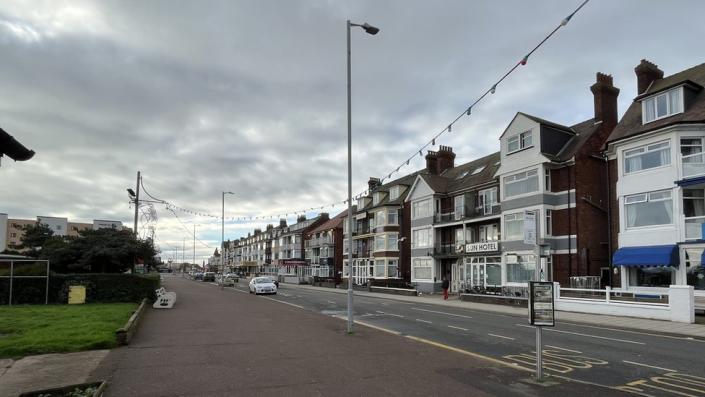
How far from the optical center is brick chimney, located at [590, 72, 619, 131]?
30828 millimetres

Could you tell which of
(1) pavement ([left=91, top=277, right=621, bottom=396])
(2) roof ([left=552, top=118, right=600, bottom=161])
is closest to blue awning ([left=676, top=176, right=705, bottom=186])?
(2) roof ([left=552, top=118, right=600, bottom=161])

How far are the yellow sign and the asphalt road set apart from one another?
511 inches

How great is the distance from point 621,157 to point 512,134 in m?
7.61

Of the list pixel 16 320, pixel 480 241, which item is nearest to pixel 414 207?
pixel 480 241

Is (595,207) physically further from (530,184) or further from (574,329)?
(574,329)

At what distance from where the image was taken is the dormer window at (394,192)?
50688 millimetres

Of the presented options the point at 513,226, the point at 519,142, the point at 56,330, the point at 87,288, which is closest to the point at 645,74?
the point at 519,142

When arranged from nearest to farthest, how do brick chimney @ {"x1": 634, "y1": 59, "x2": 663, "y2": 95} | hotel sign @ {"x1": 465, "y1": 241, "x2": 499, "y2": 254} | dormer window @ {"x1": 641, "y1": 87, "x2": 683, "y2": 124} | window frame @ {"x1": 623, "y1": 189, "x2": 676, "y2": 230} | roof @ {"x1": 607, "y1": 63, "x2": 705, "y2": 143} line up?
roof @ {"x1": 607, "y1": 63, "x2": 705, "y2": 143} < window frame @ {"x1": 623, "y1": 189, "x2": 676, "y2": 230} < dormer window @ {"x1": 641, "y1": 87, "x2": 683, "y2": 124} < brick chimney @ {"x1": 634, "y1": 59, "x2": 663, "y2": 95} < hotel sign @ {"x1": 465, "y1": 241, "x2": 499, "y2": 254}

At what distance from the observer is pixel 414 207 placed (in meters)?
44.0

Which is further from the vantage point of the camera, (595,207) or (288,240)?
(288,240)

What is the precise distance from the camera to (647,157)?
981 inches

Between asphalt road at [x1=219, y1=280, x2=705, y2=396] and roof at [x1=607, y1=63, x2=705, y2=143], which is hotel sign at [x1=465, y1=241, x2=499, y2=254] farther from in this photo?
asphalt road at [x1=219, y1=280, x2=705, y2=396]

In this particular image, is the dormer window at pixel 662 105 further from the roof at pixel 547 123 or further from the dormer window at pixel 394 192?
the dormer window at pixel 394 192

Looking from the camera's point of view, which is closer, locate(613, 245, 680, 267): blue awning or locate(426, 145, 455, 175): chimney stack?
locate(613, 245, 680, 267): blue awning
